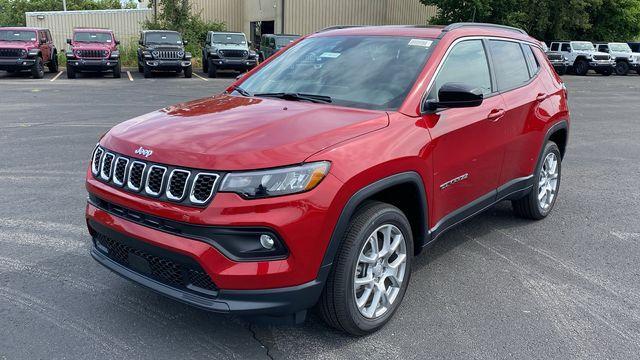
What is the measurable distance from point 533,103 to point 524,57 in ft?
1.75

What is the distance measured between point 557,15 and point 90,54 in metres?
31.5

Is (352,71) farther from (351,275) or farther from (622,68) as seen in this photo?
(622,68)

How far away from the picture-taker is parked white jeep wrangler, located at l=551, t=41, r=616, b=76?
3353cm

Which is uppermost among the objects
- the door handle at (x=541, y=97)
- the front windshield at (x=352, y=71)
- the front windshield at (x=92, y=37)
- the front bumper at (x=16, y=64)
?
the front windshield at (x=92, y=37)

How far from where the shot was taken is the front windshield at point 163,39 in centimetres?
2419

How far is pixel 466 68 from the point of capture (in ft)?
13.8

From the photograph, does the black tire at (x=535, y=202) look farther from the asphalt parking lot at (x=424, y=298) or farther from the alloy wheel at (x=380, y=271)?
the alloy wheel at (x=380, y=271)

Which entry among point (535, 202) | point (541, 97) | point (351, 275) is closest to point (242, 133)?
point (351, 275)

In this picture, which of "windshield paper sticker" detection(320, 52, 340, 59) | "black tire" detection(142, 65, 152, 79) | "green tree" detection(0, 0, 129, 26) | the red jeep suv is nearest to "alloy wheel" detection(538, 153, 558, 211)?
the red jeep suv

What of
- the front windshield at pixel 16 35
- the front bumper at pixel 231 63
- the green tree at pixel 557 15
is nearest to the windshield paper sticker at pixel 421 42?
the front bumper at pixel 231 63

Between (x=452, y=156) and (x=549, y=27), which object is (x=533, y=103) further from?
(x=549, y=27)

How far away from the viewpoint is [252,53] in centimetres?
2555

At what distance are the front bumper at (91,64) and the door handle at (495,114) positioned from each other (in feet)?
68.4

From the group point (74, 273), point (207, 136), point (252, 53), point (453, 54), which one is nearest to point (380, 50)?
point (453, 54)
